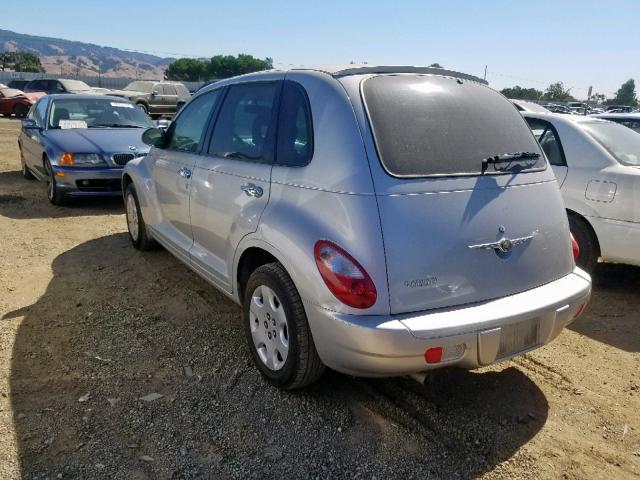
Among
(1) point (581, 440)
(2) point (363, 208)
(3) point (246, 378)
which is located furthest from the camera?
(3) point (246, 378)

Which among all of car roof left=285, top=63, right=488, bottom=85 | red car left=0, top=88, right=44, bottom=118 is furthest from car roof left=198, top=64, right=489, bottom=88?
red car left=0, top=88, right=44, bottom=118

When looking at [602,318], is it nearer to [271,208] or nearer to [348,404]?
[348,404]

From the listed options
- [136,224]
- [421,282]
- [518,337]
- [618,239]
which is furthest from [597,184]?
[136,224]

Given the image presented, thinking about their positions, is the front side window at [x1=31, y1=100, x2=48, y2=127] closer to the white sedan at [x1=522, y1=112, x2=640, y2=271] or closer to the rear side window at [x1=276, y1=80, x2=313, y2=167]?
the rear side window at [x1=276, y1=80, x2=313, y2=167]

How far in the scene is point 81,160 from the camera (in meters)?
7.19

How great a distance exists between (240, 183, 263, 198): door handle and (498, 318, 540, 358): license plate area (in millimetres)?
1500

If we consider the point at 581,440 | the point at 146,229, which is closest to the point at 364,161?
the point at 581,440

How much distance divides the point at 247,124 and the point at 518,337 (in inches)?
81.1

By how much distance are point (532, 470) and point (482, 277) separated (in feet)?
3.05

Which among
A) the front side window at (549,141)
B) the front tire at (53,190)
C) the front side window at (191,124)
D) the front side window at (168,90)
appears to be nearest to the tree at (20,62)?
the front side window at (168,90)

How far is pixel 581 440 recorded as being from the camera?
273cm

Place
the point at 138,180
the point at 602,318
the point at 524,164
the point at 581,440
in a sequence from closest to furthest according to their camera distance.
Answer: the point at 581,440 < the point at 524,164 < the point at 602,318 < the point at 138,180

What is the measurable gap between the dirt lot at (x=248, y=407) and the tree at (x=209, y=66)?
77188mm

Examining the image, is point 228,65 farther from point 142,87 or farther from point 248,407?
point 248,407
